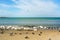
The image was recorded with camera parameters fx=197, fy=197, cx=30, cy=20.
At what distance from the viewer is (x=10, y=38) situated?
2525cm

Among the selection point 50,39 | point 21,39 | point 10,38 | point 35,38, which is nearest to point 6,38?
point 10,38

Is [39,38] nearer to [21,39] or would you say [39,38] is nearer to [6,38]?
[21,39]

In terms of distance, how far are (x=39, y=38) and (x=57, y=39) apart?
2.31 metres

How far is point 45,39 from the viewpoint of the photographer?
24.7 m

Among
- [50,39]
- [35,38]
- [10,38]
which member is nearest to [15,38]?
Result: [10,38]

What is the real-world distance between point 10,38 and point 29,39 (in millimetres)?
2575

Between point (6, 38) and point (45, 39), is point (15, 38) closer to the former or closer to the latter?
point (6, 38)

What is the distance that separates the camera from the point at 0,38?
985 inches

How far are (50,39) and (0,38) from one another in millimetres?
6337

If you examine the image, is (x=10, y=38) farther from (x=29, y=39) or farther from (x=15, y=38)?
(x=29, y=39)

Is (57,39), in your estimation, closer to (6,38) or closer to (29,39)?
(29,39)

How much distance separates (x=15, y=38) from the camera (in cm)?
2528

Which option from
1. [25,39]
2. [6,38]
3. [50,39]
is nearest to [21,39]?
[25,39]

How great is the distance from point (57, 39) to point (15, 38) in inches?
211
